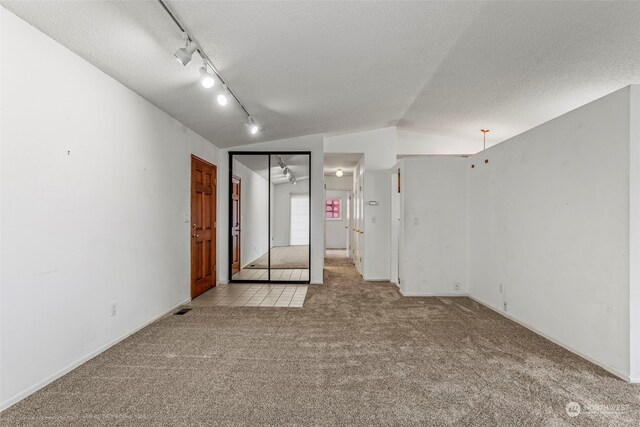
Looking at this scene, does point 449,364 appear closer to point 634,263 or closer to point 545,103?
point 634,263

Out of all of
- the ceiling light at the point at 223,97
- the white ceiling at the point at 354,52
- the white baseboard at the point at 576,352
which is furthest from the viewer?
the ceiling light at the point at 223,97

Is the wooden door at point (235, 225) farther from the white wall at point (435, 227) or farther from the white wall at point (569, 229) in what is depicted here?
the white wall at point (569, 229)

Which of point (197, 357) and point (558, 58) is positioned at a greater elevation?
point (558, 58)

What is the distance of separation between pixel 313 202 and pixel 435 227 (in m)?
2.06

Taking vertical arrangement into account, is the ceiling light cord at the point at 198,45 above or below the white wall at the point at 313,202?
above

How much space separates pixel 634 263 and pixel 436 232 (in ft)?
8.28

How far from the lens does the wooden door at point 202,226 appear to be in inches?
182

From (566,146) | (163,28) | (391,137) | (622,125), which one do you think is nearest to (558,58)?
(566,146)

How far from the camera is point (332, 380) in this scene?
2240 millimetres

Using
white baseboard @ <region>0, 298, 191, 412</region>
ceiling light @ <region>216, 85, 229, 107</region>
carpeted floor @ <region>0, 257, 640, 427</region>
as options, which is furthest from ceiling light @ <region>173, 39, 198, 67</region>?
white baseboard @ <region>0, 298, 191, 412</region>

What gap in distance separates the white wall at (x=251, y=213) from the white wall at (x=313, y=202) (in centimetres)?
24

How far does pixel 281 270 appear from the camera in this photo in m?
6.65

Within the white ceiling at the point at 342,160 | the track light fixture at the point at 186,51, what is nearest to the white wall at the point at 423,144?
Answer: the white ceiling at the point at 342,160

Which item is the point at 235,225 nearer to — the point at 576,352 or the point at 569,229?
the point at 569,229
